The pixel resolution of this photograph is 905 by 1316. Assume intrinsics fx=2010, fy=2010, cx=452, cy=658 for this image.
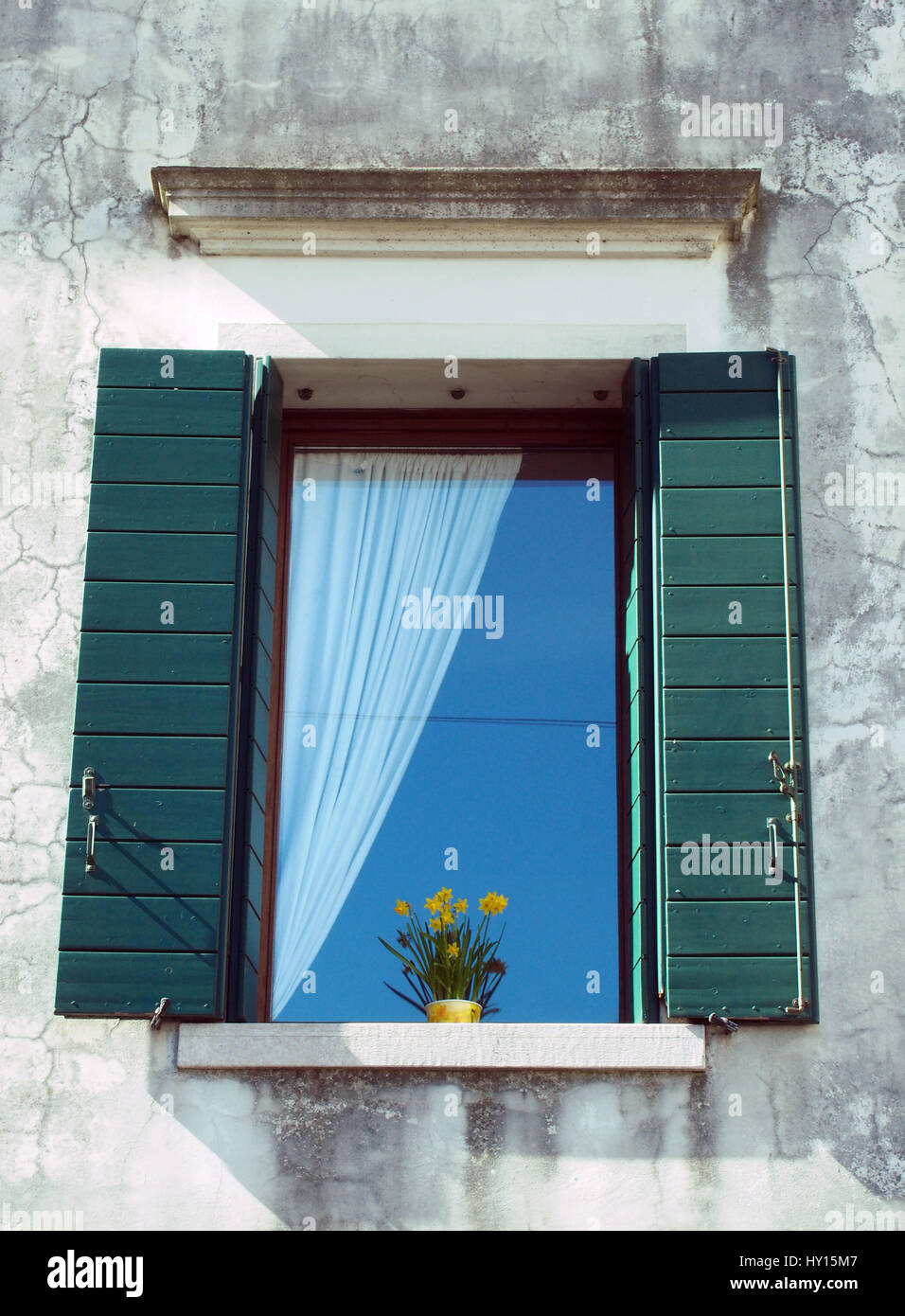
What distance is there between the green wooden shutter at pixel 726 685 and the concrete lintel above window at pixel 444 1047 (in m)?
0.14

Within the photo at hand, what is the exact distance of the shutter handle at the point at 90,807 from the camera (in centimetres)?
570

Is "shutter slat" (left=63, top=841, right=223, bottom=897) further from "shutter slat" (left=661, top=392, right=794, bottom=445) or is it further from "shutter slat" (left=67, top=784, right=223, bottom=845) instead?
"shutter slat" (left=661, top=392, right=794, bottom=445)

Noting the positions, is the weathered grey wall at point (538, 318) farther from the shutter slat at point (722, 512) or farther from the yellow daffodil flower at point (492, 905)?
the yellow daffodil flower at point (492, 905)

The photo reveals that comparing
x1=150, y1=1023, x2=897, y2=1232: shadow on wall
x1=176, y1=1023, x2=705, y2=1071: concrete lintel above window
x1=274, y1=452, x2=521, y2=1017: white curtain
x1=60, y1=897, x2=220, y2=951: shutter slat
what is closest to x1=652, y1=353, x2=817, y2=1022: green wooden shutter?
x1=176, y1=1023, x2=705, y2=1071: concrete lintel above window

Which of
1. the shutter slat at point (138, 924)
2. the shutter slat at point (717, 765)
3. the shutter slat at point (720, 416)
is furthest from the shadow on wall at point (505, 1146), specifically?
the shutter slat at point (720, 416)

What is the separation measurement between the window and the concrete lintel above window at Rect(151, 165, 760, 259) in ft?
1.64

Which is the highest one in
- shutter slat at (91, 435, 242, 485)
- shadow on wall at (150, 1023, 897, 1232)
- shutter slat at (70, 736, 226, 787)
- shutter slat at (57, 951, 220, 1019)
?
shutter slat at (91, 435, 242, 485)

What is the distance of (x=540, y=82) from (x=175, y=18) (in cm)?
126

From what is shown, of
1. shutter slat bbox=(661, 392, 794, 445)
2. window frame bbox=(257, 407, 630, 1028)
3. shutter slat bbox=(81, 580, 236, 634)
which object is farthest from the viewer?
window frame bbox=(257, 407, 630, 1028)

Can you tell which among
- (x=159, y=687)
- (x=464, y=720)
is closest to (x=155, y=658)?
(x=159, y=687)

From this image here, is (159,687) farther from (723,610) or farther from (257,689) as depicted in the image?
(723,610)

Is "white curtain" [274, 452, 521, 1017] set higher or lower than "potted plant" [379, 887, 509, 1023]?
higher

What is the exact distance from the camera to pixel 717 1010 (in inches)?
220

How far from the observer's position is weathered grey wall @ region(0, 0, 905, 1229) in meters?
5.49
